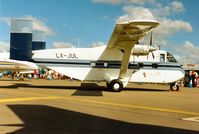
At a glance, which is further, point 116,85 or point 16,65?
point 16,65

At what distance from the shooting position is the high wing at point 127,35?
1733 centimetres

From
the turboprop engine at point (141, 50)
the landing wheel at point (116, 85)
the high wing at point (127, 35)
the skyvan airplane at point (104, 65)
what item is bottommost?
the landing wheel at point (116, 85)

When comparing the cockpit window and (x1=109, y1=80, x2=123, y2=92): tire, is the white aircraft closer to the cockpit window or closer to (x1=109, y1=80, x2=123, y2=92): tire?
(x1=109, y1=80, x2=123, y2=92): tire

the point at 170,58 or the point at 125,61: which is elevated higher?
the point at 170,58

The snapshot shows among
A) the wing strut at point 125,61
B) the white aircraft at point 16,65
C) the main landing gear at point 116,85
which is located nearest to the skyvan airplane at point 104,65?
the wing strut at point 125,61

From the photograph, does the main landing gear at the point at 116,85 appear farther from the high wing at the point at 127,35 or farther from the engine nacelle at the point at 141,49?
the engine nacelle at the point at 141,49

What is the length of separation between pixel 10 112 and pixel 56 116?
1.45m

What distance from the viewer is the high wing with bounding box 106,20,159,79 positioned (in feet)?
56.9

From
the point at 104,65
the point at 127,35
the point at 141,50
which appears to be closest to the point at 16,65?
the point at 104,65

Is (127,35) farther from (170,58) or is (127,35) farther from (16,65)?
(16,65)

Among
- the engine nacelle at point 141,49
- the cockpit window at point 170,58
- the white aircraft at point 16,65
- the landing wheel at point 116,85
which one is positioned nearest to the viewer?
the landing wheel at point 116,85

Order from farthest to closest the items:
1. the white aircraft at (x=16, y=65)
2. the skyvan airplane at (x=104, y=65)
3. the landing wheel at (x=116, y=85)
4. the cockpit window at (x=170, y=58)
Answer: the white aircraft at (x=16, y=65)
the cockpit window at (x=170, y=58)
the skyvan airplane at (x=104, y=65)
the landing wheel at (x=116, y=85)

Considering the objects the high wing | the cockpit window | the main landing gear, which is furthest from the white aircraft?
the cockpit window

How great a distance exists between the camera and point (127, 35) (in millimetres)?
19344
